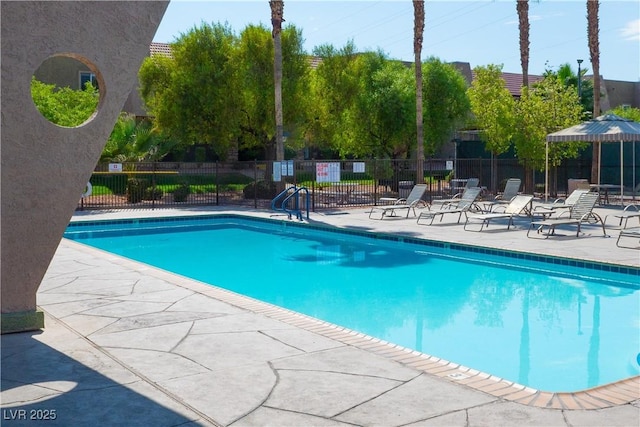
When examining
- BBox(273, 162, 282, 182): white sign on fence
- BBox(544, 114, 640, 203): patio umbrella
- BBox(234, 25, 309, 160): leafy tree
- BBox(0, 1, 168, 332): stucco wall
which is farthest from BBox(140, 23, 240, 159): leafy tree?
BBox(0, 1, 168, 332): stucco wall

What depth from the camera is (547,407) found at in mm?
4473

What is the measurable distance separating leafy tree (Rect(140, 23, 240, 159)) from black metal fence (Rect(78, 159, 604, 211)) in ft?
5.22

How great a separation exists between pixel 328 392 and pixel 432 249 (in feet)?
31.0

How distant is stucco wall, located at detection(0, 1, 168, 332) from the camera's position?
5566 millimetres

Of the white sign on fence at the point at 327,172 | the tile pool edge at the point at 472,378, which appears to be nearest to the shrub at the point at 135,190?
the white sign on fence at the point at 327,172

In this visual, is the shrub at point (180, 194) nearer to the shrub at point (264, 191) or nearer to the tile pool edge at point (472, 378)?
the shrub at point (264, 191)

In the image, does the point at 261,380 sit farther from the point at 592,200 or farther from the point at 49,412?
the point at 592,200

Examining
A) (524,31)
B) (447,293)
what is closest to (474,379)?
(447,293)

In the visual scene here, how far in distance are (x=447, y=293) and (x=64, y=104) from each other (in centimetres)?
1746

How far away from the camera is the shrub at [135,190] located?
2431cm

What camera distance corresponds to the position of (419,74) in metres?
24.3

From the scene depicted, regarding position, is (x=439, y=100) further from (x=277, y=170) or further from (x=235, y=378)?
(x=235, y=378)

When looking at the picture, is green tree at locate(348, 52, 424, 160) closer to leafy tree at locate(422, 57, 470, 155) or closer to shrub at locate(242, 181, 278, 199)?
leafy tree at locate(422, 57, 470, 155)

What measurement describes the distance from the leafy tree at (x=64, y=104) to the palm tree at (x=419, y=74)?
11.1 m
